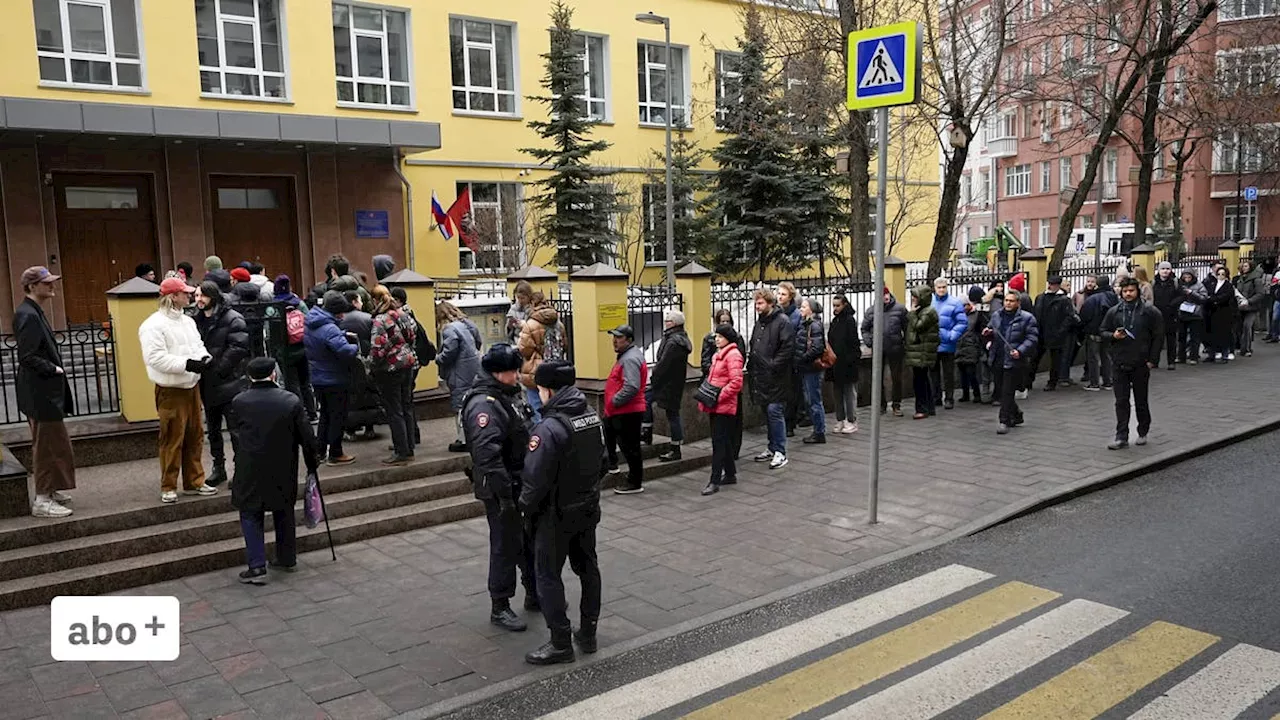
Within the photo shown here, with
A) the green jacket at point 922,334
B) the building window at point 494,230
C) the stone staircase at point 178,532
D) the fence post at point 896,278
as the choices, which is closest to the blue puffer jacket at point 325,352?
the stone staircase at point 178,532

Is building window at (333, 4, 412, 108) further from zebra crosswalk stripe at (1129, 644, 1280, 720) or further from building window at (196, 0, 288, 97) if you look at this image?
zebra crosswalk stripe at (1129, 644, 1280, 720)

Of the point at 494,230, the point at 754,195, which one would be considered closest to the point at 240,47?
the point at 494,230

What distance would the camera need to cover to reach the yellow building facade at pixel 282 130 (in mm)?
19531

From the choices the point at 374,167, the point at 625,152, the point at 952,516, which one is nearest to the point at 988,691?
the point at 952,516

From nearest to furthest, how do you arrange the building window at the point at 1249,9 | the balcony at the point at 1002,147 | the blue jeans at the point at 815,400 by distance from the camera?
the blue jeans at the point at 815,400 → the building window at the point at 1249,9 → the balcony at the point at 1002,147

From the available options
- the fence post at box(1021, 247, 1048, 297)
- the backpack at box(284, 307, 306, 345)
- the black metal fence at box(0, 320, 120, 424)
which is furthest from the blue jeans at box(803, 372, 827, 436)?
the fence post at box(1021, 247, 1048, 297)

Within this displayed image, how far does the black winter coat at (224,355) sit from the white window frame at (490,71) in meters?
18.5

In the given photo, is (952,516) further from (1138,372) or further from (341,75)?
(341,75)

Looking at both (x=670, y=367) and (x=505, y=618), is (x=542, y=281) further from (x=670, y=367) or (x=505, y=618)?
(x=505, y=618)

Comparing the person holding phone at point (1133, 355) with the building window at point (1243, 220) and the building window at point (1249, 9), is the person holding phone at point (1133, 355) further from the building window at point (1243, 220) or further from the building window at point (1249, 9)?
the building window at point (1243, 220)

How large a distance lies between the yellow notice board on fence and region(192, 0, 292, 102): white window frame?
14701mm

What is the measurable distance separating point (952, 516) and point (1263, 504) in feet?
9.63

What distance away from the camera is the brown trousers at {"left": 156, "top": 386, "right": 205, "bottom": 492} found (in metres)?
8.10

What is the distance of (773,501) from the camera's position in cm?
960
